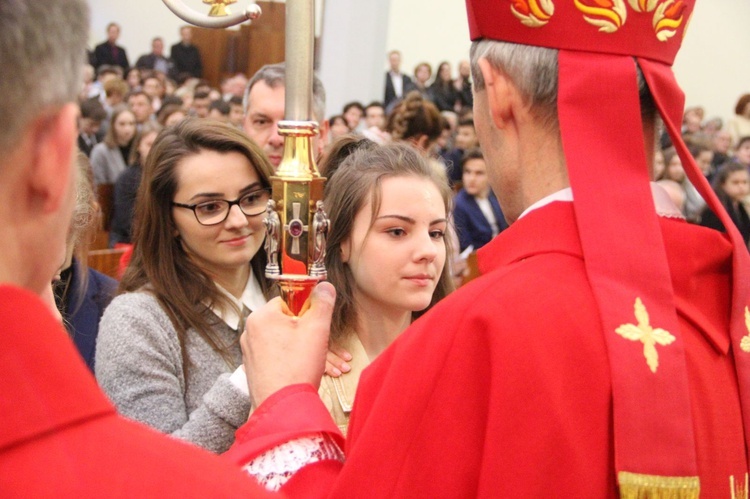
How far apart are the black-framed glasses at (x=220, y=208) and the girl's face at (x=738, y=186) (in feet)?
20.0

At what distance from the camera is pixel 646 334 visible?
155 cm

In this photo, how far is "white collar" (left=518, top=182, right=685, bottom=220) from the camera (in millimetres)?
1686

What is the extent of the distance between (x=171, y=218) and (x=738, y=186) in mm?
6255

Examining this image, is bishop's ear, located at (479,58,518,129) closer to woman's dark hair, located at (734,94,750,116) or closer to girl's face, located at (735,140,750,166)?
girl's face, located at (735,140,750,166)

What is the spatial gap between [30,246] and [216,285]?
187 cm

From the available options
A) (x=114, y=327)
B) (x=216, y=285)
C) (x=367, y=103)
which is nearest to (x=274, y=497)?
(x=114, y=327)

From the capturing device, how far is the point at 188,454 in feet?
3.34

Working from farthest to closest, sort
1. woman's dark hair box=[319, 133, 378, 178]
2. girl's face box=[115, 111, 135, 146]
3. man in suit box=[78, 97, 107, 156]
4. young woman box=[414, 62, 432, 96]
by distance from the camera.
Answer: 1. young woman box=[414, 62, 432, 96]
2. man in suit box=[78, 97, 107, 156]
3. girl's face box=[115, 111, 135, 146]
4. woman's dark hair box=[319, 133, 378, 178]

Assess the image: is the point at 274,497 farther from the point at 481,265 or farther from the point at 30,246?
the point at 481,265

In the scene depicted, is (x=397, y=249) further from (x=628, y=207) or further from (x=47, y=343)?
(x=47, y=343)

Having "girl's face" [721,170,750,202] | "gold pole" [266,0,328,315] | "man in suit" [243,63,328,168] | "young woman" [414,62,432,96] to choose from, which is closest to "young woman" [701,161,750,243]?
"girl's face" [721,170,750,202]

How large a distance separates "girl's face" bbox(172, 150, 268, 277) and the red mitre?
1276 millimetres

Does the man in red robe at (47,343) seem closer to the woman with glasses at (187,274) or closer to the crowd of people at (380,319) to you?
the crowd of people at (380,319)

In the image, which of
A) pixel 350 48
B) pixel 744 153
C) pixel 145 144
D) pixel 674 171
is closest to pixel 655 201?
pixel 145 144
